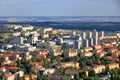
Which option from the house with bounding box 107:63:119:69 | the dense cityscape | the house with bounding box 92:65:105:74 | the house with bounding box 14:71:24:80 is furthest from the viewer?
the house with bounding box 107:63:119:69

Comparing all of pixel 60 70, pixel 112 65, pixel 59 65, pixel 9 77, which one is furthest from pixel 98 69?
pixel 9 77

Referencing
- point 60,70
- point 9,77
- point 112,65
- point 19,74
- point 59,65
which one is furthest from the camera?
point 59,65

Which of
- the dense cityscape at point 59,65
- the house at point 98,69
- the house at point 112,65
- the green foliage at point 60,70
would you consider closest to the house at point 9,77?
the dense cityscape at point 59,65

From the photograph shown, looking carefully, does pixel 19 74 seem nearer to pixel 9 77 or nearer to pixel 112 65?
pixel 9 77

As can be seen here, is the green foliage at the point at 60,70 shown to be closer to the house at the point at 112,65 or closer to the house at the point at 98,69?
the house at the point at 98,69

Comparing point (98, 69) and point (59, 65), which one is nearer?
point (98, 69)

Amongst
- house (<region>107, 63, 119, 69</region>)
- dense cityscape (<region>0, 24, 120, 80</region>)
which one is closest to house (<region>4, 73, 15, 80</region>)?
dense cityscape (<region>0, 24, 120, 80</region>)

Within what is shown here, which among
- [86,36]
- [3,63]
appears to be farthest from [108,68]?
[86,36]

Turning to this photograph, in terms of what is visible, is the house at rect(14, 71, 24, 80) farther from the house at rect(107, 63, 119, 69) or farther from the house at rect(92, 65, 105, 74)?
the house at rect(107, 63, 119, 69)

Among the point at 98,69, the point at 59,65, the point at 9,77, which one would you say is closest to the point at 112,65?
the point at 98,69

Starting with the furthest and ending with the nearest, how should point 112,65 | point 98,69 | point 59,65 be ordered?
point 59,65, point 112,65, point 98,69

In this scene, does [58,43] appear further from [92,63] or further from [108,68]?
[108,68]
